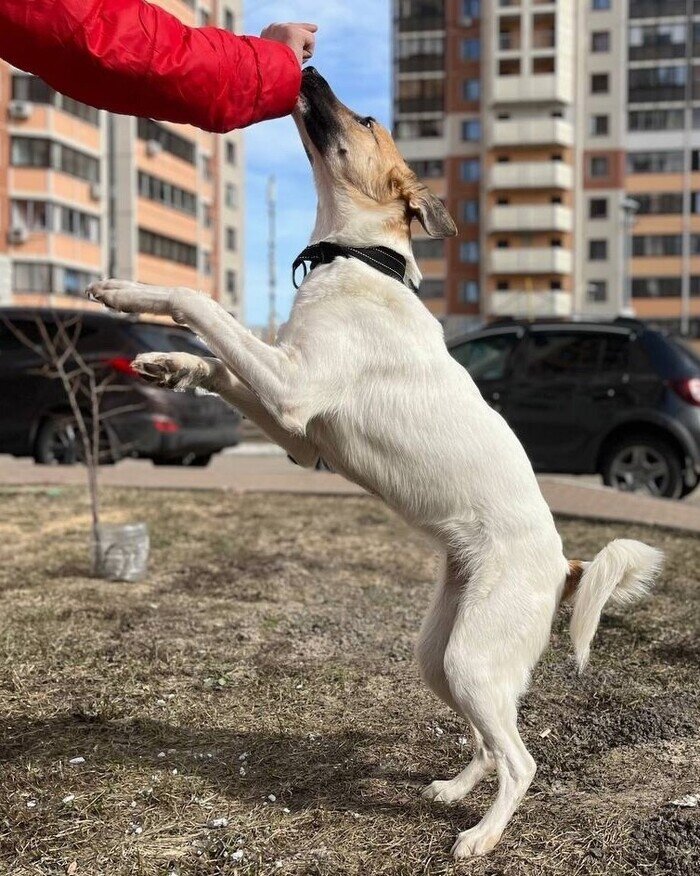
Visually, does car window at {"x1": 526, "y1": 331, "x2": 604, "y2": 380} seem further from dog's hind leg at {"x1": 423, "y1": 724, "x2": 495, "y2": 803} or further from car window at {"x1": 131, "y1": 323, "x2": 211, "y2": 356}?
dog's hind leg at {"x1": 423, "y1": 724, "x2": 495, "y2": 803}

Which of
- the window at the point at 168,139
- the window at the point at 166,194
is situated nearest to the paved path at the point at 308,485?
the window at the point at 168,139

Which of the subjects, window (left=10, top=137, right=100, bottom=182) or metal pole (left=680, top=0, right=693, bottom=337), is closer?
window (left=10, top=137, right=100, bottom=182)

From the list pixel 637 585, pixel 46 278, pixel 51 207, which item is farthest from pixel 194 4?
pixel 637 585

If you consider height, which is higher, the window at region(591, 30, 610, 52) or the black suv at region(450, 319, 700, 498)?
the window at region(591, 30, 610, 52)

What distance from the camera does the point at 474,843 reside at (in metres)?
2.69

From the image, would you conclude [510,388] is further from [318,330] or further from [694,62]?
[694,62]

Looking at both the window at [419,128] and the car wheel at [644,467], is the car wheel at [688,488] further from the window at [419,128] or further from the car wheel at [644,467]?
the window at [419,128]

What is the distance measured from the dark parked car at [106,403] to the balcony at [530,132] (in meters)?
48.6

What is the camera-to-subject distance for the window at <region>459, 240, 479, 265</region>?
192 ft

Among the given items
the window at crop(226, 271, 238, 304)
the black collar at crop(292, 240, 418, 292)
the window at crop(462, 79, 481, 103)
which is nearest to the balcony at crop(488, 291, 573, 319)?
the window at crop(462, 79, 481, 103)

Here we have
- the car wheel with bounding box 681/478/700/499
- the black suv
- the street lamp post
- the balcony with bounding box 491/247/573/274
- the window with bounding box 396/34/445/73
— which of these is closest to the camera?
the black suv

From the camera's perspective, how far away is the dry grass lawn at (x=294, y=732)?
2.73 metres

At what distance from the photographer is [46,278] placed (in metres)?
40.3

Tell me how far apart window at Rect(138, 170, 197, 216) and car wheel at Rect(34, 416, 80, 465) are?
38188 mm
